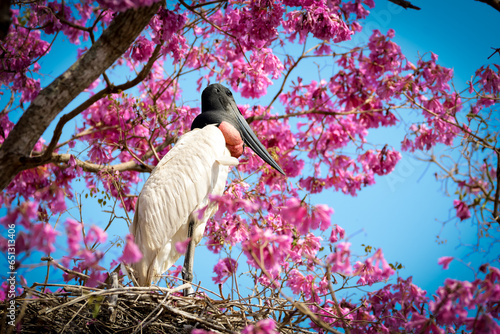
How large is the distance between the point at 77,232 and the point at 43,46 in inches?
163

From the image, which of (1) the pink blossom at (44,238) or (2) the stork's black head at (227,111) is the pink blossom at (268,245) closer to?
(1) the pink blossom at (44,238)

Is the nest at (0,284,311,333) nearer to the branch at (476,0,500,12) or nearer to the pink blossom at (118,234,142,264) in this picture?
the pink blossom at (118,234,142,264)

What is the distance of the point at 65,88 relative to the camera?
279 cm

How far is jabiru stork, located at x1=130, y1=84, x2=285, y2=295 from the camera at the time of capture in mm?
3039

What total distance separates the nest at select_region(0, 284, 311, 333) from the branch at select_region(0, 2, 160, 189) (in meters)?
1.08

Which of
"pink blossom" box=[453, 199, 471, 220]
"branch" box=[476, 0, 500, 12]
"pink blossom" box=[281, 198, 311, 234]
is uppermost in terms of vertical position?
"branch" box=[476, 0, 500, 12]

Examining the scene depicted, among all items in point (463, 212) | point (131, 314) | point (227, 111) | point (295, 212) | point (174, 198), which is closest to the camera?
point (295, 212)

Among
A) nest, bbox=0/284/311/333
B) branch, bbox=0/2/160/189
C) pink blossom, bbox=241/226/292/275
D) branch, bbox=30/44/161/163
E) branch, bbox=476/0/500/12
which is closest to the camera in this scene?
pink blossom, bbox=241/226/292/275

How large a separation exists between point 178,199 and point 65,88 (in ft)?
3.61

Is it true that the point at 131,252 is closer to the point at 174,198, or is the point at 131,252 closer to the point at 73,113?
the point at 174,198

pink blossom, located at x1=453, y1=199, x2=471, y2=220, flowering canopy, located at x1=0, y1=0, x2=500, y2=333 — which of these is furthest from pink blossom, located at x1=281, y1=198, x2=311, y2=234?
pink blossom, located at x1=453, y1=199, x2=471, y2=220

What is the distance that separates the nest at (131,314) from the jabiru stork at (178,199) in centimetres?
59

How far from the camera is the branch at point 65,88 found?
2.72m

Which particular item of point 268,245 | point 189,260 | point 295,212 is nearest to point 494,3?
point 295,212
